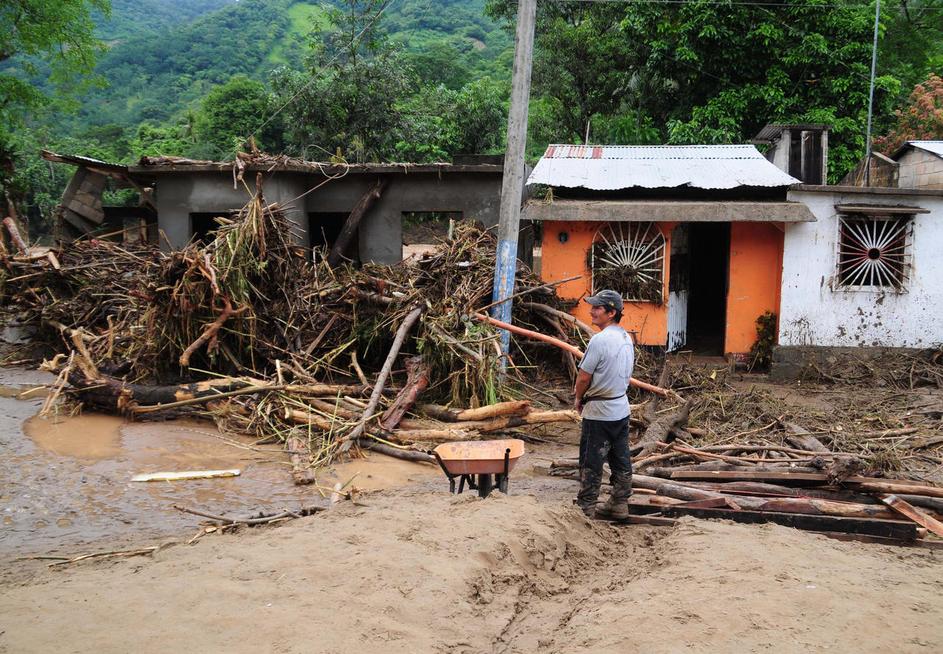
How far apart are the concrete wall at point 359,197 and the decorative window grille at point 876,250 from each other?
6135 millimetres

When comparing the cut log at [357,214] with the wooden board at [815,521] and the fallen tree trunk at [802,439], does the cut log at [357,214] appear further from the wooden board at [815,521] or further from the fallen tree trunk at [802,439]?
the wooden board at [815,521]

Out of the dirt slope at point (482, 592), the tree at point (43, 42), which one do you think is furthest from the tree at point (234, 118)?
the dirt slope at point (482, 592)

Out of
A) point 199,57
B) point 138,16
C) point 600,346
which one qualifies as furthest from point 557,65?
point 138,16

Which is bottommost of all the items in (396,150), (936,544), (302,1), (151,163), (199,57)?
(936,544)

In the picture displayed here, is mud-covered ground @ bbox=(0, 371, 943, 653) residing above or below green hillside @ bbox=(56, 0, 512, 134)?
below

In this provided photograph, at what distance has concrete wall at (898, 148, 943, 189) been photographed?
14.4 metres

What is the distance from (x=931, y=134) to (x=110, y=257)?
20664 mm

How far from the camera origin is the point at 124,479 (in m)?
7.72

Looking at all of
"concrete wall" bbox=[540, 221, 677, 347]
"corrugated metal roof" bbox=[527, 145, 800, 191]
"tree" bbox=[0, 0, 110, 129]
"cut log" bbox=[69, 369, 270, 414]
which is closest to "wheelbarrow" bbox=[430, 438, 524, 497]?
"cut log" bbox=[69, 369, 270, 414]

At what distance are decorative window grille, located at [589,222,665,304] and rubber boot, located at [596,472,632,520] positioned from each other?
6.56 meters

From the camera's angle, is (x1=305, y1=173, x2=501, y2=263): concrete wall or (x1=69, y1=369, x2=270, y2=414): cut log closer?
(x1=69, y1=369, x2=270, y2=414): cut log

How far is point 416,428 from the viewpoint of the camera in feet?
29.8

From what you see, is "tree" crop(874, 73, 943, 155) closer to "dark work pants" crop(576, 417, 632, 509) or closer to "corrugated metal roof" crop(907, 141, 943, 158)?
"corrugated metal roof" crop(907, 141, 943, 158)

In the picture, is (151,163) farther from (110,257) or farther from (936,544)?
(936,544)
